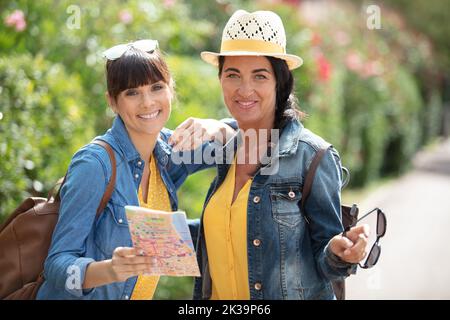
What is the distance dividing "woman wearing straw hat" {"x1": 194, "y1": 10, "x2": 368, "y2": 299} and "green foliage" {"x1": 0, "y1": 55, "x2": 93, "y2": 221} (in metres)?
1.49

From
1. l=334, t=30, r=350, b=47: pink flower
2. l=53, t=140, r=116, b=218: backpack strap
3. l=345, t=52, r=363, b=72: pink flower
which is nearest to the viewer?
l=53, t=140, r=116, b=218: backpack strap

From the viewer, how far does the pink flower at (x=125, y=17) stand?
5812 mm

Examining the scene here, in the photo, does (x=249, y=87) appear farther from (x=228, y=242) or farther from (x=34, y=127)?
(x=34, y=127)

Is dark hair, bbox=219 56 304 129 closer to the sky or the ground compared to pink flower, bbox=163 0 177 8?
closer to the ground

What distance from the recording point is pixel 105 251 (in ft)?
8.57

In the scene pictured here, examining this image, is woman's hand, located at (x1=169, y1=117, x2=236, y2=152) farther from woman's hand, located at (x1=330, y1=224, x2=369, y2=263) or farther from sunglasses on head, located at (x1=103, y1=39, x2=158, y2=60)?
woman's hand, located at (x1=330, y1=224, x2=369, y2=263)

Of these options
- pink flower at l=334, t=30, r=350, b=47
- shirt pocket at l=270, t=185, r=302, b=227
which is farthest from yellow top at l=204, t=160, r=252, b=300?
pink flower at l=334, t=30, r=350, b=47

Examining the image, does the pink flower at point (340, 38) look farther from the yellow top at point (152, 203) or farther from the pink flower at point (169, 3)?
the yellow top at point (152, 203)

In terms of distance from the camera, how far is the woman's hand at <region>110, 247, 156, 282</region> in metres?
2.34

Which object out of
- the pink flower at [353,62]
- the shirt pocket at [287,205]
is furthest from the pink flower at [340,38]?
the shirt pocket at [287,205]

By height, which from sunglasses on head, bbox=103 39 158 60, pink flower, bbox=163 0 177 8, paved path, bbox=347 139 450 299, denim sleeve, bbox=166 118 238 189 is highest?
pink flower, bbox=163 0 177 8

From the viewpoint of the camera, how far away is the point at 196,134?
2973mm

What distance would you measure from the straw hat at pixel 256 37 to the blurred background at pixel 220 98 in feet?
4.18

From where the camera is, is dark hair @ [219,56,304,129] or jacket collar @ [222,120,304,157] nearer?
jacket collar @ [222,120,304,157]
